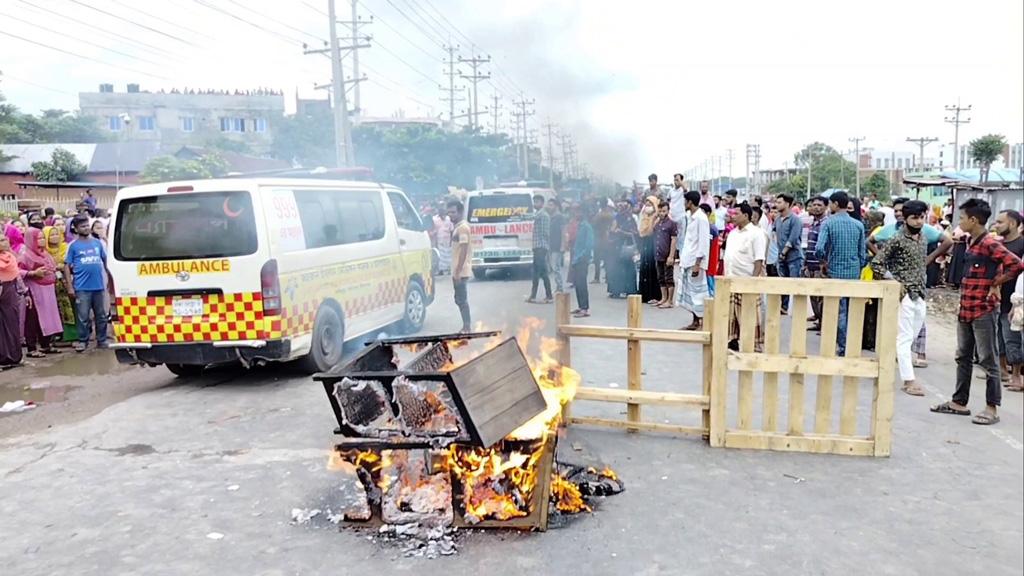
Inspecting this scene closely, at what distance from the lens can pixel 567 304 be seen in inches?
221

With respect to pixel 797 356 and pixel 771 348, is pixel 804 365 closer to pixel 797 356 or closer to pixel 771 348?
pixel 797 356

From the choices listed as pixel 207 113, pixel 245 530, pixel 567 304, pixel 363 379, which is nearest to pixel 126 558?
pixel 245 530

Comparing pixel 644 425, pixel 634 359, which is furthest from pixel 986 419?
pixel 634 359

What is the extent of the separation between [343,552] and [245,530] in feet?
2.22

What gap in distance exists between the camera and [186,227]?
6.83 metres

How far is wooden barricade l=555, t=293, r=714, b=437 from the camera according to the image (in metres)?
5.22

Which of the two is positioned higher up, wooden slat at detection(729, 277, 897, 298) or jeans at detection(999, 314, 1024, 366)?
wooden slat at detection(729, 277, 897, 298)

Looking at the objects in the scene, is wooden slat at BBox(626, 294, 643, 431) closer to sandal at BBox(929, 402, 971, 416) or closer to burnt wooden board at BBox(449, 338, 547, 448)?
burnt wooden board at BBox(449, 338, 547, 448)

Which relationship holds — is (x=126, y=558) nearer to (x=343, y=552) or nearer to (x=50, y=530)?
(x=50, y=530)

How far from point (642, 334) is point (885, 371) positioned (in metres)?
1.66

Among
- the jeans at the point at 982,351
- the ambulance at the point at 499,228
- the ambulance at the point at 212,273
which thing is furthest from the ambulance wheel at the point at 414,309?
the jeans at the point at 982,351

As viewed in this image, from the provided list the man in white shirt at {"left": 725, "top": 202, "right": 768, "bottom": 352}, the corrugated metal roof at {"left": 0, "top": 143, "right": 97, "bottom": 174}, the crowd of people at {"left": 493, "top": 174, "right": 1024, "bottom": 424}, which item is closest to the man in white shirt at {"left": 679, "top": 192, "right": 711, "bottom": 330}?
the crowd of people at {"left": 493, "top": 174, "right": 1024, "bottom": 424}

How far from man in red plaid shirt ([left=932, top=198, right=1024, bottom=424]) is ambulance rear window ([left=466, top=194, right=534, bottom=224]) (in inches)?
409

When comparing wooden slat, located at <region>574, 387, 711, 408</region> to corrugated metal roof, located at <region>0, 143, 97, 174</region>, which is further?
corrugated metal roof, located at <region>0, 143, 97, 174</region>
